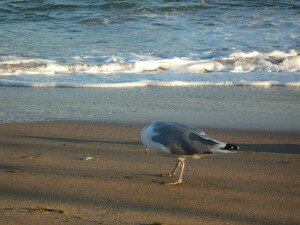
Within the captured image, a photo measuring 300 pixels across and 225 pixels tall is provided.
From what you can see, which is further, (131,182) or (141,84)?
(141,84)

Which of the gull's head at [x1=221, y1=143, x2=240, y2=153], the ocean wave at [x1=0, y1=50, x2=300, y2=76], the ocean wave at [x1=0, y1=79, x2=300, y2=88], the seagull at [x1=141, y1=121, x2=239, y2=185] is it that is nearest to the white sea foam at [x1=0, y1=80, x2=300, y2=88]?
the ocean wave at [x1=0, y1=79, x2=300, y2=88]

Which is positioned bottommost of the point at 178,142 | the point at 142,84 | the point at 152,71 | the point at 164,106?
the point at 152,71

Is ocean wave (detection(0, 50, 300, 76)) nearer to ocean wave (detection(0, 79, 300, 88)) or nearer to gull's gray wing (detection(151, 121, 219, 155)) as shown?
ocean wave (detection(0, 79, 300, 88))

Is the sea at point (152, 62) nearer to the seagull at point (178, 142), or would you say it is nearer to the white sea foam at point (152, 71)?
the white sea foam at point (152, 71)

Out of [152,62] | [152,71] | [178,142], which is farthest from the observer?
[152,62]

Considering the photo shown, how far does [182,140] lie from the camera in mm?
4750

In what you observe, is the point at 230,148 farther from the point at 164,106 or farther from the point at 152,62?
the point at 152,62

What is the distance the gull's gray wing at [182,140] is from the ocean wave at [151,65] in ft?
19.2

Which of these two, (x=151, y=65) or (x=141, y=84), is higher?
(x=141, y=84)

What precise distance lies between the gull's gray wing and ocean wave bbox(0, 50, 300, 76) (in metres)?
5.87

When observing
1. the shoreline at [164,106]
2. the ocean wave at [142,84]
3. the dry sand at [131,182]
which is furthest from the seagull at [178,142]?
the ocean wave at [142,84]

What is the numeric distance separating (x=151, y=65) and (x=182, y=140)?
6333 mm

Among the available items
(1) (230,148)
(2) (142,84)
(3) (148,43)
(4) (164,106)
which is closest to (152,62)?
(2) (142,84)

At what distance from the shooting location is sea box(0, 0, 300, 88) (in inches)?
398
